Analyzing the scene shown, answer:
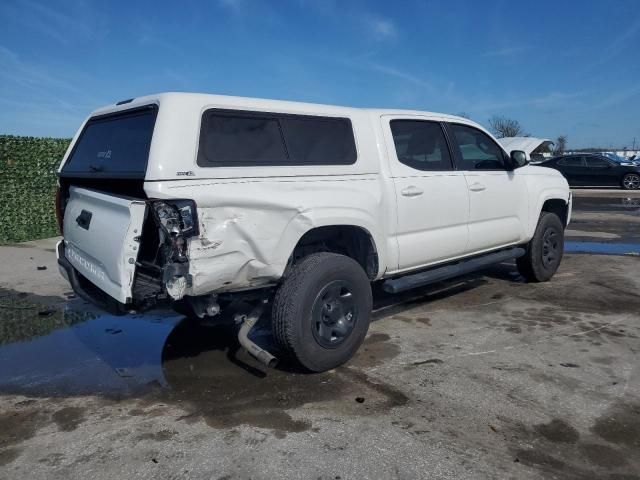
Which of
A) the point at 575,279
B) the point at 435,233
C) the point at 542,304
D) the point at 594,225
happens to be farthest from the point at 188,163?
the point at 594,225

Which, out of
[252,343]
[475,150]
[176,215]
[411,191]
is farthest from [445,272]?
[176,215]

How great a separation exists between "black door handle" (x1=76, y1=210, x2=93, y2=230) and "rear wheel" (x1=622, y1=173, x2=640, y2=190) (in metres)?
22.9

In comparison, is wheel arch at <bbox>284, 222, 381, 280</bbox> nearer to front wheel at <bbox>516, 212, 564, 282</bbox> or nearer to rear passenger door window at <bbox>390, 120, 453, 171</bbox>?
rear passenger door window at <bbox>390, 120, 453, 171</bbox>

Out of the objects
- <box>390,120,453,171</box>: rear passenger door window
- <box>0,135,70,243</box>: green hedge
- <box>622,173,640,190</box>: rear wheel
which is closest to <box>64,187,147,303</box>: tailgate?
<box>390,120,453,171</box>: rear passenger door window

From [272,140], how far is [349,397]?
1894mm

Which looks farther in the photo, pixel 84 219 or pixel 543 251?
pixel 543 251

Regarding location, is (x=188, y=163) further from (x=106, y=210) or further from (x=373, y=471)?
(x=373, y=471)

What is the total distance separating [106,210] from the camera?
150 inches

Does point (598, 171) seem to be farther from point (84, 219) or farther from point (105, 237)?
point (105, 237)

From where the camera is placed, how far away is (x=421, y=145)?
519 centimetres

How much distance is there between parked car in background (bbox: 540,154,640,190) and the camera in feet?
72.7

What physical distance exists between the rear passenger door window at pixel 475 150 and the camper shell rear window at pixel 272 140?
1549 millimetres

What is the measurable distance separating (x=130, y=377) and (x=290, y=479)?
1.94m

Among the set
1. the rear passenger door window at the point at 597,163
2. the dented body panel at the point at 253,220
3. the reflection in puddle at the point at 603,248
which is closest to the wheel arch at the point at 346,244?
the dented body panel at the point at 253,220
